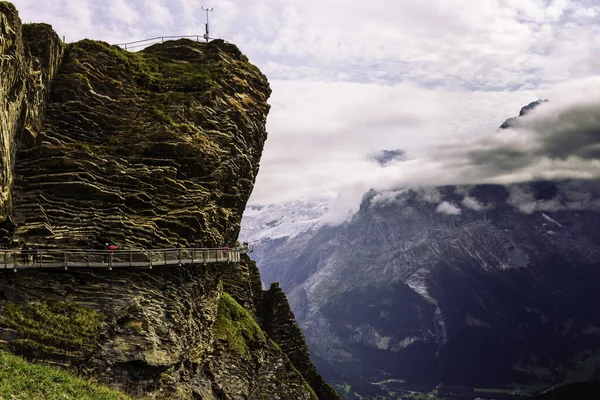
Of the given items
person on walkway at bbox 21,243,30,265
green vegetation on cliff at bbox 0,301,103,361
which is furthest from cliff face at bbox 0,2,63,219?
green vegetation on cliff at bbox 0,301,103,361

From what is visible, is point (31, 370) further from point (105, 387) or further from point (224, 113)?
point (224, 113)

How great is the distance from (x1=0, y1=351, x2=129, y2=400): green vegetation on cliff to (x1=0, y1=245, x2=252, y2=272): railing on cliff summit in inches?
354

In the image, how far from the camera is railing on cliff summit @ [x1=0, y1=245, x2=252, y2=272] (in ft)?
142

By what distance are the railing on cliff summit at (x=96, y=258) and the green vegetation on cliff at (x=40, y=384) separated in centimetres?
898

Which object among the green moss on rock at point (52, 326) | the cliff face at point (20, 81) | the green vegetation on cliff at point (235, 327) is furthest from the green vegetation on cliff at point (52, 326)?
the green vegetation on cliff at point (235, 327)

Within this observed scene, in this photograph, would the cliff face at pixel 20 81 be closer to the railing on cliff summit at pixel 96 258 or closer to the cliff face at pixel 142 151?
the cliff face at pixel 142 151

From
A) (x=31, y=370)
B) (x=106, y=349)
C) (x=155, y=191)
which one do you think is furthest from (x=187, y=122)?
(x=31, y=370)

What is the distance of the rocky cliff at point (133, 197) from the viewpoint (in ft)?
149

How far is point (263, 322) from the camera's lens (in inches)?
3723

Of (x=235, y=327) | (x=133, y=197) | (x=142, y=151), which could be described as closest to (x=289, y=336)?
(x=235, y=327)

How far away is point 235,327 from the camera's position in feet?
243

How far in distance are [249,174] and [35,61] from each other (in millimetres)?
30372

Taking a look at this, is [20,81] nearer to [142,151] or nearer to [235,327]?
[142,151]

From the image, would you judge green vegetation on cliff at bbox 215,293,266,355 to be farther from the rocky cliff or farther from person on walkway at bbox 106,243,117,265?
person on walkway at bbox 106,243,117,265
